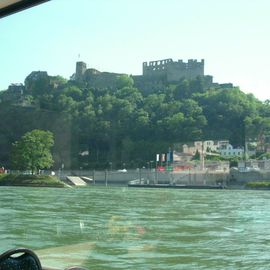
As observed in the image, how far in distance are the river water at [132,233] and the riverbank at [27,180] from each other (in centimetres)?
38

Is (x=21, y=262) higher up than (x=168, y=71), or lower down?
lower down

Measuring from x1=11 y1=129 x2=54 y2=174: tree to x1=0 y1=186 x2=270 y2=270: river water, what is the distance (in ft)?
3.36

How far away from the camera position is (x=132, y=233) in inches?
333

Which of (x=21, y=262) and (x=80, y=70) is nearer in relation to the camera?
(x=21, y=262)

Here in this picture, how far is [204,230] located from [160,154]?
304 cm

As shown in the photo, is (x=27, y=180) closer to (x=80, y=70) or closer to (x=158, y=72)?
(x=80, y=70)

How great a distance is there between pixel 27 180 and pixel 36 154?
2.56 metres

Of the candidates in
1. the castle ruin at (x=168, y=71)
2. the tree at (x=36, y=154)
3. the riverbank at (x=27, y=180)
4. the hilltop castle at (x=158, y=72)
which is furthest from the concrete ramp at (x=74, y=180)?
the castle ruin at (x=168, y=71)

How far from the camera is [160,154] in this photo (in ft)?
39.6

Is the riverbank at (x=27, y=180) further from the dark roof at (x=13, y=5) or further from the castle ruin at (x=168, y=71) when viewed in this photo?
the dark roof at (x=13, y=5)

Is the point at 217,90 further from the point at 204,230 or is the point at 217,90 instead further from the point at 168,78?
the point at 204,230

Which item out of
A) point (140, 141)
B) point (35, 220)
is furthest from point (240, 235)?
point (35, 220)

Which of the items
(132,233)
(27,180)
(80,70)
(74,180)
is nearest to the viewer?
(80,70)

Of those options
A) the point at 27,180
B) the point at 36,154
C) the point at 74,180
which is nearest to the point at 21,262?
the point at 36,154
